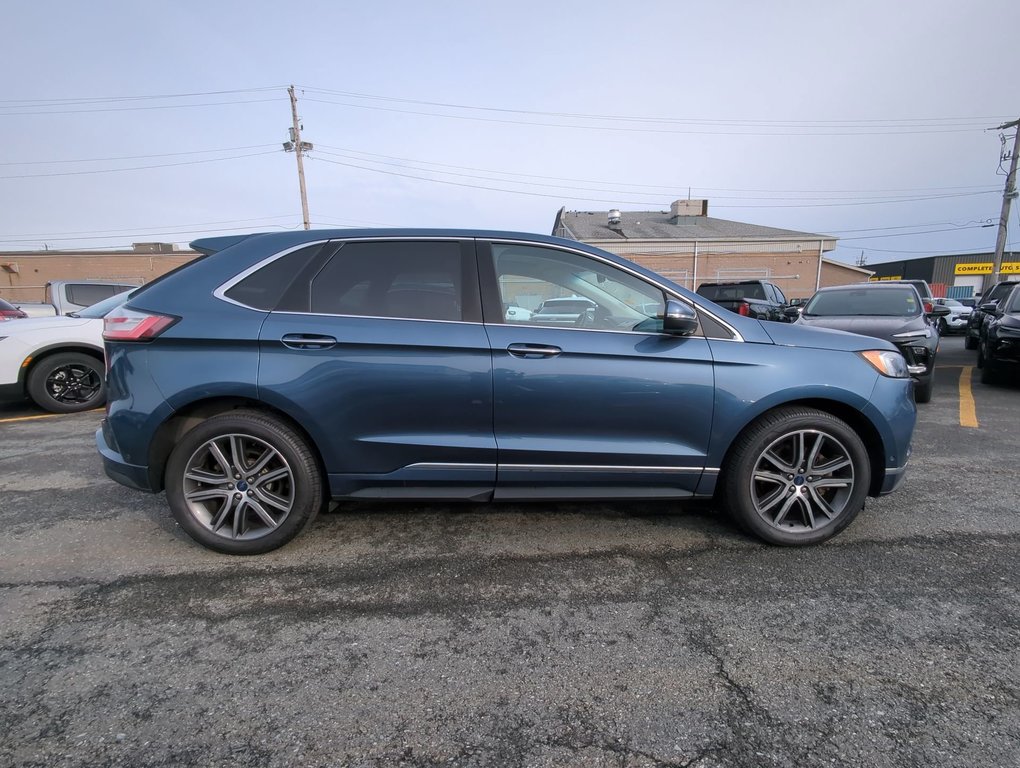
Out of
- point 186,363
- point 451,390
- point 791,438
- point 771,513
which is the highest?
point 186,363

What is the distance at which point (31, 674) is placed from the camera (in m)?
1.84

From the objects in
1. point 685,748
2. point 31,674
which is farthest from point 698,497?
point 31,674

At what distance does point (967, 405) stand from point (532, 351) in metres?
6.75

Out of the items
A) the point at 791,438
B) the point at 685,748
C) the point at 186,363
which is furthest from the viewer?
the point at 791,438

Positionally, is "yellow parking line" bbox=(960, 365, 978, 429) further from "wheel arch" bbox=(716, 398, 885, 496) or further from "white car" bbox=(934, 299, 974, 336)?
"white car" bbox=(934, 299, 974, 336)

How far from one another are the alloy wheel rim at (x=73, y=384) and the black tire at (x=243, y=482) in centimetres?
489

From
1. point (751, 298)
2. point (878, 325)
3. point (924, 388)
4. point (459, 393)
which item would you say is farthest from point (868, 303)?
point (459, 393)

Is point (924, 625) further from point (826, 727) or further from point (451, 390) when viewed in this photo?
point (451, 390)

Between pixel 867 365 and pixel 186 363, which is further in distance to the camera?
pixel 867 365

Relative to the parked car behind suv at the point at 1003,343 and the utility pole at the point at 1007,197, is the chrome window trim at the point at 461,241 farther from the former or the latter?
the utility pole at the point at 1007,197

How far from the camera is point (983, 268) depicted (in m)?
40.6

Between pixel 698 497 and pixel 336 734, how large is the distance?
6.72 feet

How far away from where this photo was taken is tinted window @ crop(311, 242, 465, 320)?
262cm

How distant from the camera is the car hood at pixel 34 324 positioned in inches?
219
